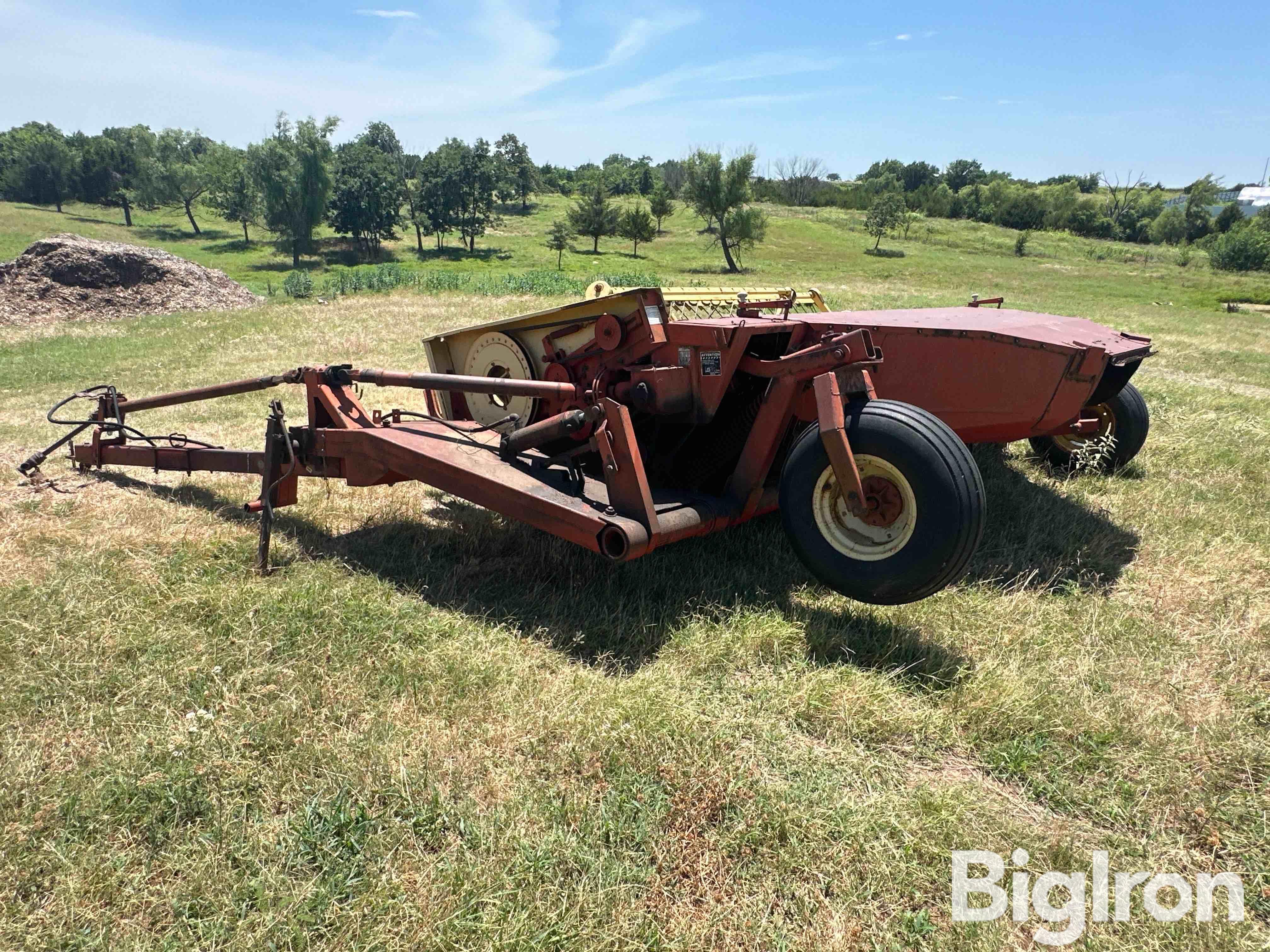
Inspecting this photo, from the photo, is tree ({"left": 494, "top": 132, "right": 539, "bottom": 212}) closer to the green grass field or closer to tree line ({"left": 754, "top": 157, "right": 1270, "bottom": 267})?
tree line ({"left": 754, "top": 157, "right": 1270, "bottom": 267})

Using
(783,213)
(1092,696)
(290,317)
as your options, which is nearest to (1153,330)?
(1092,696)

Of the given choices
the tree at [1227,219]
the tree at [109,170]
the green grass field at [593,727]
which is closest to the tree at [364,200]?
the tree at [109,170]

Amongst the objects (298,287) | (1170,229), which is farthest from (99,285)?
(1170,229)

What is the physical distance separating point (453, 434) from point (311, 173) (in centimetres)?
5519

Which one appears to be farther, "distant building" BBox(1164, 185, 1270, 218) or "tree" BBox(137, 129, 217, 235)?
"distant building" BBox(1164, 185, 1270, 218)

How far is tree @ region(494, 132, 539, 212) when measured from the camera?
6231 centimetres

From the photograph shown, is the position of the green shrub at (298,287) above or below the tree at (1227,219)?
below

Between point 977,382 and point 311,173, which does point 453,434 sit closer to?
point 977,382

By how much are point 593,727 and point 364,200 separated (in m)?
60.0

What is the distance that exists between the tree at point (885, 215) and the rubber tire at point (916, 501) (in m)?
52.8

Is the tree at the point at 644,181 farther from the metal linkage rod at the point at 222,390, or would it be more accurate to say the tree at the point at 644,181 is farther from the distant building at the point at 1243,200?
the metal linkage rod at the point at 222,390

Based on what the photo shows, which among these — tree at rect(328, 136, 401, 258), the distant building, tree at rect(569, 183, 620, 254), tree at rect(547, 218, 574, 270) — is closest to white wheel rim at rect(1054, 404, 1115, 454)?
tree at rect(547, 218, 574, 270)

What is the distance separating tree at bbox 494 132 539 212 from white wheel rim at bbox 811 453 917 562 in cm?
6216

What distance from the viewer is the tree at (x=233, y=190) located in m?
58.7
